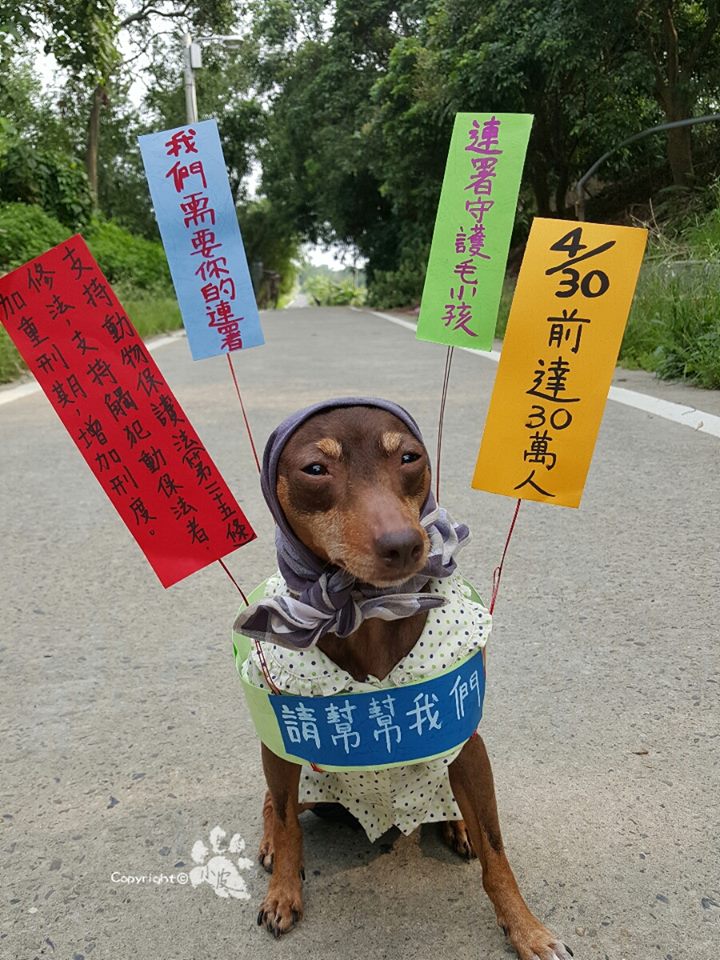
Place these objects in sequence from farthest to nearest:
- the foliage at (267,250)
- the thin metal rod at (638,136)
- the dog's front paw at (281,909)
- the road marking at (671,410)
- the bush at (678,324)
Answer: the foliage at (267,250) → the thin metal rod at (638,136) → the bush at (678,324) → the road marking at (671,410) → the dog's front paw at (281,909)

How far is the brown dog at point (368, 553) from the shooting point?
1.55 meters

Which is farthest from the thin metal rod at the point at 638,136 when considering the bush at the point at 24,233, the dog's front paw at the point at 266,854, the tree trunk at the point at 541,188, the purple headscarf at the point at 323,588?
the dog's front paw at the point at 266,854

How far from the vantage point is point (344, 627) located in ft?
5.44

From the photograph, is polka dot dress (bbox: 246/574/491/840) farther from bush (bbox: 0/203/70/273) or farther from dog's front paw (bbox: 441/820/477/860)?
bush (bbox: 0/203/70/273)

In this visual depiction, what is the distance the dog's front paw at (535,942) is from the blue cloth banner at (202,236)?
4.52ft

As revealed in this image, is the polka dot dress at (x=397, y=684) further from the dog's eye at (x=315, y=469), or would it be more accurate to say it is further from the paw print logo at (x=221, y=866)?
the dog's eye at (x=315, y=469)

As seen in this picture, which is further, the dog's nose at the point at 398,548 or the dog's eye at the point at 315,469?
the dog's eye at the point at 315,469

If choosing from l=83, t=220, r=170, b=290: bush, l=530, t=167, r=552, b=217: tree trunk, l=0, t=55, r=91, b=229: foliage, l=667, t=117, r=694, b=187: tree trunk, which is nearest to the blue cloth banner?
l=667, t=117, r=694, b=187: tree trunk

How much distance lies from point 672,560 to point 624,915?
206 centimetres

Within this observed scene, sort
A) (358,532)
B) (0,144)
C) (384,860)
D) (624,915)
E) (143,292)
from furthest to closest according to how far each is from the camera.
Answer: (143,292) < (0,144) < (384,860) < (624,915) < (358,532)

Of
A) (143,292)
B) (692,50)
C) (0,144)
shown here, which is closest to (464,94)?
(692,50)

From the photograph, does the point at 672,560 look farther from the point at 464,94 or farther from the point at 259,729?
the point at 464,94

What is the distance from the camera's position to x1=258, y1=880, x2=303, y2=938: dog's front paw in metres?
1.80

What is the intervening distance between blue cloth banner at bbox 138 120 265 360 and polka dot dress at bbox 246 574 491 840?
2.01 ft
